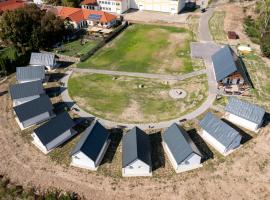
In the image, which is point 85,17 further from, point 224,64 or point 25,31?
point 224,64

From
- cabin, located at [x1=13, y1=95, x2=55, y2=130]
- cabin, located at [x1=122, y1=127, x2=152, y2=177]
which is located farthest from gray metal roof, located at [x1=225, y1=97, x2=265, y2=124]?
cabin, located at [x1=13, y1=95, x2=55, y2=130]

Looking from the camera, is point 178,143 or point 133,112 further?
point 133,112

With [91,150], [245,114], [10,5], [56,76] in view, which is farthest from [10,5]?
[245,114]

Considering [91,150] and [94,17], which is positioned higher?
→ [94,17]

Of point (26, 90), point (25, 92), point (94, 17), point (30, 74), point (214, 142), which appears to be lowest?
point (214, 142)

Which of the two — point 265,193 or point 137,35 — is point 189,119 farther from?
point 137,35

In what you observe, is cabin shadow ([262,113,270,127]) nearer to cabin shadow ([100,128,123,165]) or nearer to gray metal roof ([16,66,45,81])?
cabin shadow ([100,128,123,165])

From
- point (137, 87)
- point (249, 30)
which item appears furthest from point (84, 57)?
point (249, 30)
